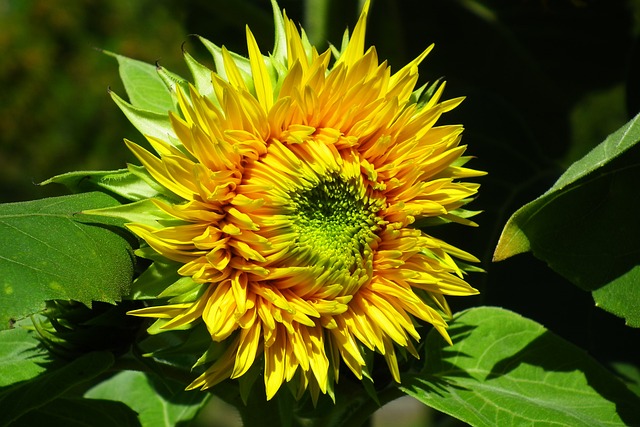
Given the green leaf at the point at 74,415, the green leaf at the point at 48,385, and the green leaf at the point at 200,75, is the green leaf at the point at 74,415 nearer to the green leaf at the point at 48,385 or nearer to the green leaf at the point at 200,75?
the green leaf at the point at 48,385

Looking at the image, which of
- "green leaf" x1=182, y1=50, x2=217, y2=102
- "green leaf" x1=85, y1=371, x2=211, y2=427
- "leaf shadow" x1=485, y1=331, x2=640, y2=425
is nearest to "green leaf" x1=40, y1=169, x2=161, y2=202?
"green leaf" x1=182, y1=50, x2=217, y2=102

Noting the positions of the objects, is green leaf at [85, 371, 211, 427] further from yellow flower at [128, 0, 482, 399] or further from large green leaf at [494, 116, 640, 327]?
large green leaf at [494, 116, 640, 327]

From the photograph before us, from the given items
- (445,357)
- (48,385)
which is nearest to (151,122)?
(48,385)

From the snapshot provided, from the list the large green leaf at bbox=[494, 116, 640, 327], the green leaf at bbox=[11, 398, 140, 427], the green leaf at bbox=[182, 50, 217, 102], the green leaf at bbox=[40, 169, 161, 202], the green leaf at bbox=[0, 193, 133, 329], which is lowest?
the green leaf at bbox=[11, 398, 140, 427]

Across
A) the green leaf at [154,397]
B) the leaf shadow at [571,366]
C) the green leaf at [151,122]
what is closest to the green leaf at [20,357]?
the green leaf at [154,397]

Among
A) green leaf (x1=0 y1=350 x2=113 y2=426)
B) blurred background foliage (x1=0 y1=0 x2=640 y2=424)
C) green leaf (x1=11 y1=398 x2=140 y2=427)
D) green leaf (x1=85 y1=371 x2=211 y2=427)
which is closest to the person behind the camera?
green leaf (x1=0 y1=350 x2=113 y2=426)

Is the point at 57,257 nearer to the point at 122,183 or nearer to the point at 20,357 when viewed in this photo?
the point at 122,183

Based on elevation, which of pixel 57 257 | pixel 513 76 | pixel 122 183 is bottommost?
pixel 57 257
